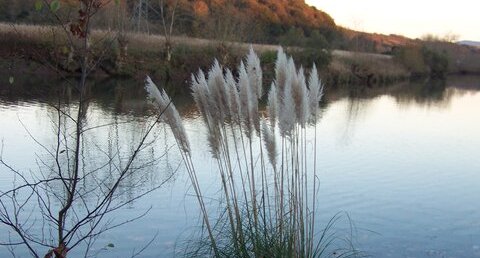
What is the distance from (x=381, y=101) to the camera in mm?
26312

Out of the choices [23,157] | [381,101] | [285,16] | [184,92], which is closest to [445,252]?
[23,157]

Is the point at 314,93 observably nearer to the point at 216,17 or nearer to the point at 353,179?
the point at 353,179

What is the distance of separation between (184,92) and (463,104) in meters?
12.6

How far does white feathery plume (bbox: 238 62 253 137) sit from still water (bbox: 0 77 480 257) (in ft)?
2.40

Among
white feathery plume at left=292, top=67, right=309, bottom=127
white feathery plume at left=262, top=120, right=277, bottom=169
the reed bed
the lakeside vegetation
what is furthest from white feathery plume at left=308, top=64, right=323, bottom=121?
the lakeside vegetation

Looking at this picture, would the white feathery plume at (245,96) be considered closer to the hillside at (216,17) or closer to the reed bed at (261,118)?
the reed bed at (261,118)

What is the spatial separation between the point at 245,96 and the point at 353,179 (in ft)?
18.4

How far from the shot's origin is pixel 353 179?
30.4 ft

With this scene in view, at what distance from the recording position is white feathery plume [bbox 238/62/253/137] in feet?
13.1

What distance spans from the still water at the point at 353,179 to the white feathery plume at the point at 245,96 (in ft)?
2.40

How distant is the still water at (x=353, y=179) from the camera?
620 centimetres

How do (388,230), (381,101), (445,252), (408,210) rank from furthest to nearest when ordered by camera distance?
(381,101)
(408,210)
(388,230)
(445,252)

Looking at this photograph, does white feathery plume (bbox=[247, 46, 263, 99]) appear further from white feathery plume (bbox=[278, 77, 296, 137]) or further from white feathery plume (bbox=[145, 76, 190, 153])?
white feathery plume (bbox=[145, 76, 190, 153])

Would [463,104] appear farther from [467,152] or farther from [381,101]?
[467,152]
